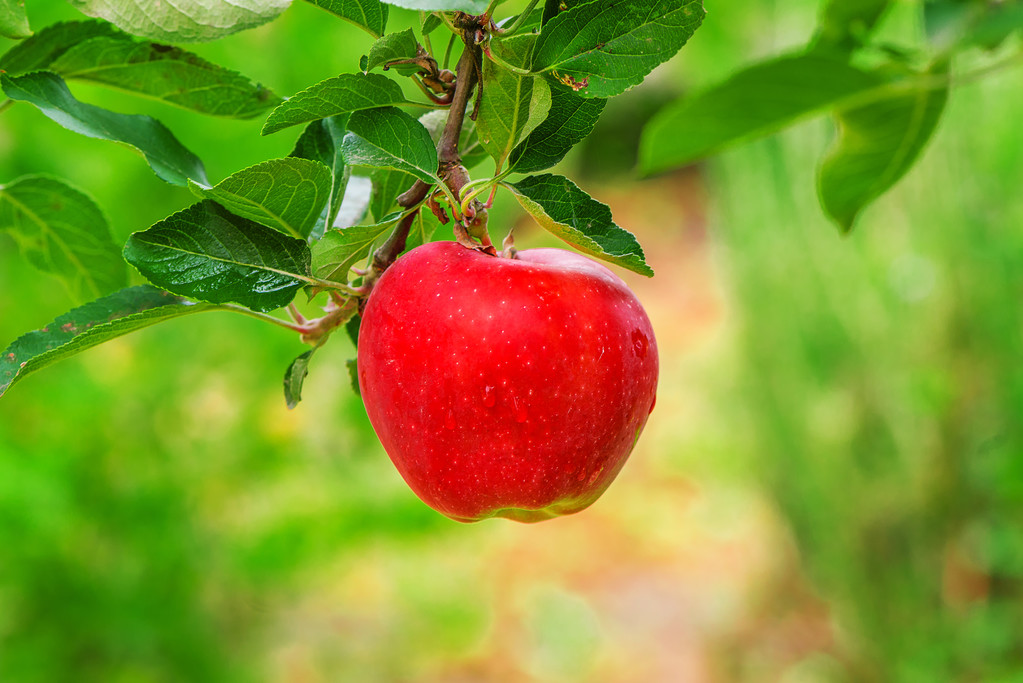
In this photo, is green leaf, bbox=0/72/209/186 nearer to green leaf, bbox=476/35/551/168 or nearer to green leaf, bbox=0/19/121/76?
green leaf, bbox=0/19/121/76

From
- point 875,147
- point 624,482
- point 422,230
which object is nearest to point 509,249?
point 422,230

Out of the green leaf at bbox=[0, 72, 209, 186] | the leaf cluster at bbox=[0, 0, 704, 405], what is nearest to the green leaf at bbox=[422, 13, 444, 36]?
the leaf cluster at bbox=[0, 0, 704, 405]

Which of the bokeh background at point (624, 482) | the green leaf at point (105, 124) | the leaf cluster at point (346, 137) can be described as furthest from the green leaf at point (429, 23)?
the bokeh background at point (624, 482)

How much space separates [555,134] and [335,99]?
0.08 metres

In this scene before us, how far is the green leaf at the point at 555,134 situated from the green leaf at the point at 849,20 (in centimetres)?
31

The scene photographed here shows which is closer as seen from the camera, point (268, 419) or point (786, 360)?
point (268, 419)

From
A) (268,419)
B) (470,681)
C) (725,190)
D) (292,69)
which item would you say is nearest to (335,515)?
(268,419)

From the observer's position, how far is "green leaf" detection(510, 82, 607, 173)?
34 cm

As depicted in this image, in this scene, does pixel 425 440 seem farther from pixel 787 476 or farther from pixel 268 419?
pixel 787 476

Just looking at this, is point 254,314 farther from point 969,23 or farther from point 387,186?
point 969,23

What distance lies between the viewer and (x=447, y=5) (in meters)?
0.27

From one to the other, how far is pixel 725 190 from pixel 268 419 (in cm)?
159

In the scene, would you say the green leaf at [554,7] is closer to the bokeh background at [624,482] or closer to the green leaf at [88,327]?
the green leaf at [88,327]

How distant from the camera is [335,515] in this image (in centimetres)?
142
